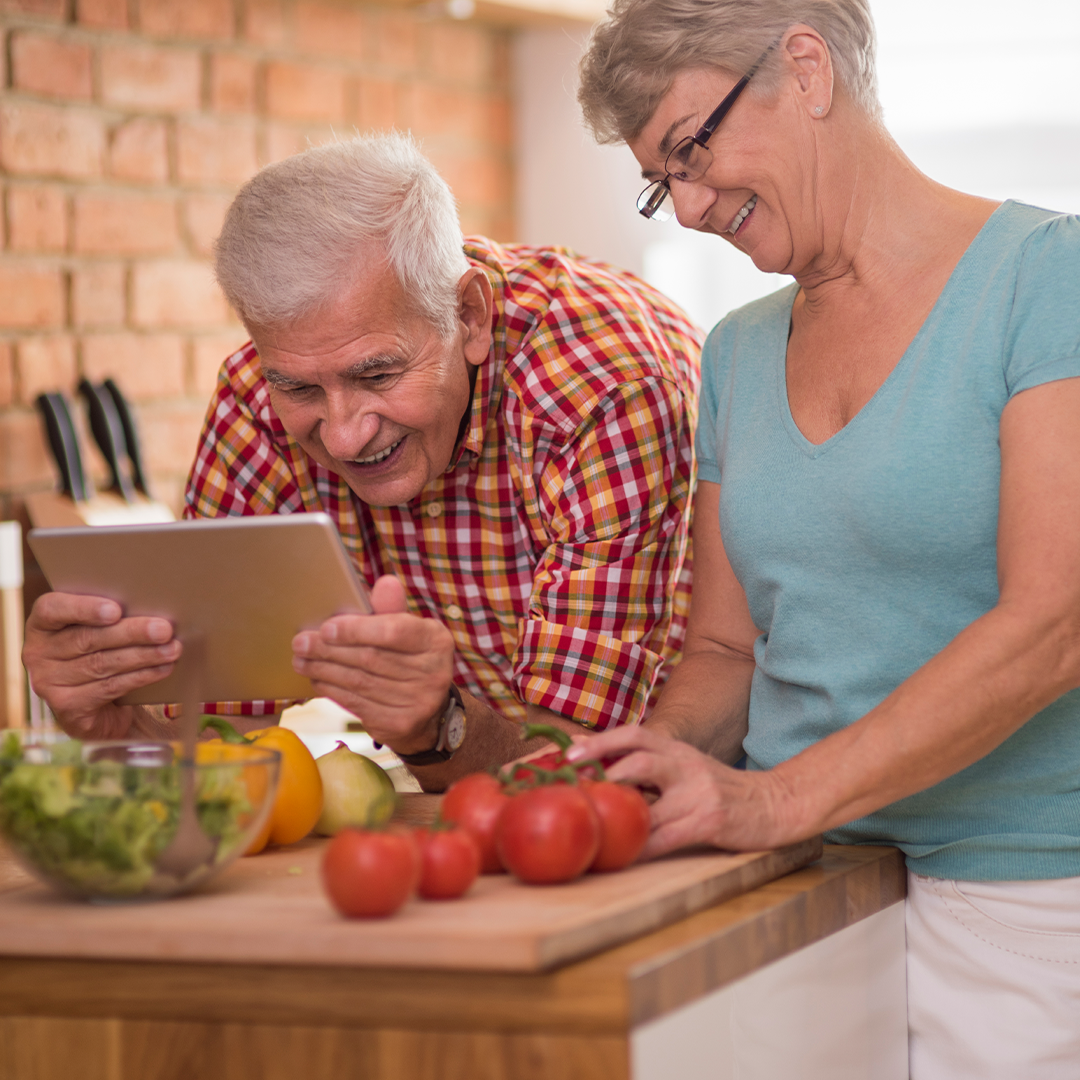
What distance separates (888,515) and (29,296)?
69.6 inches

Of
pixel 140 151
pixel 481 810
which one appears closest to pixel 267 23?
pixel 140 151

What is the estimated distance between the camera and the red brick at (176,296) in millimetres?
2645

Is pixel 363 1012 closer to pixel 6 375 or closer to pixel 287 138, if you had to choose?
pixel 6 375

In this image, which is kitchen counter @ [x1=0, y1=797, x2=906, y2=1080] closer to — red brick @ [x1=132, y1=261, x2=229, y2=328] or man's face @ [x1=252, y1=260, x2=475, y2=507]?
man's face @ [x1=252, y1=260, x2=475, y2=507]

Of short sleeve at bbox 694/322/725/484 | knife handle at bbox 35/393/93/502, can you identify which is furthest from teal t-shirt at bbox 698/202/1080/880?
knife handle at bbox 35/393/93/502

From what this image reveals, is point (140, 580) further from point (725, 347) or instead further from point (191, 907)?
point (725, 347)

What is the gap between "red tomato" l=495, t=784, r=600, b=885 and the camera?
3.10 feet

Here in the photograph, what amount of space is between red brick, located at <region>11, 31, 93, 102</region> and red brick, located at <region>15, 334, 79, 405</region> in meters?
0.42

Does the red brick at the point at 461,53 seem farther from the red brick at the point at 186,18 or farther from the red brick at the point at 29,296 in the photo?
the red brick at the point at 29,296

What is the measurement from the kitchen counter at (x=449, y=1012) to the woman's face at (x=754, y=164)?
1.81ft

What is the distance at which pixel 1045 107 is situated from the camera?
2.76 metres

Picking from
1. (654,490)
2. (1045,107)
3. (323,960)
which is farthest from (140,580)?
(1045,107)

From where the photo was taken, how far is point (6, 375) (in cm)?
240

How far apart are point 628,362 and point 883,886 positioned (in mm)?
642
